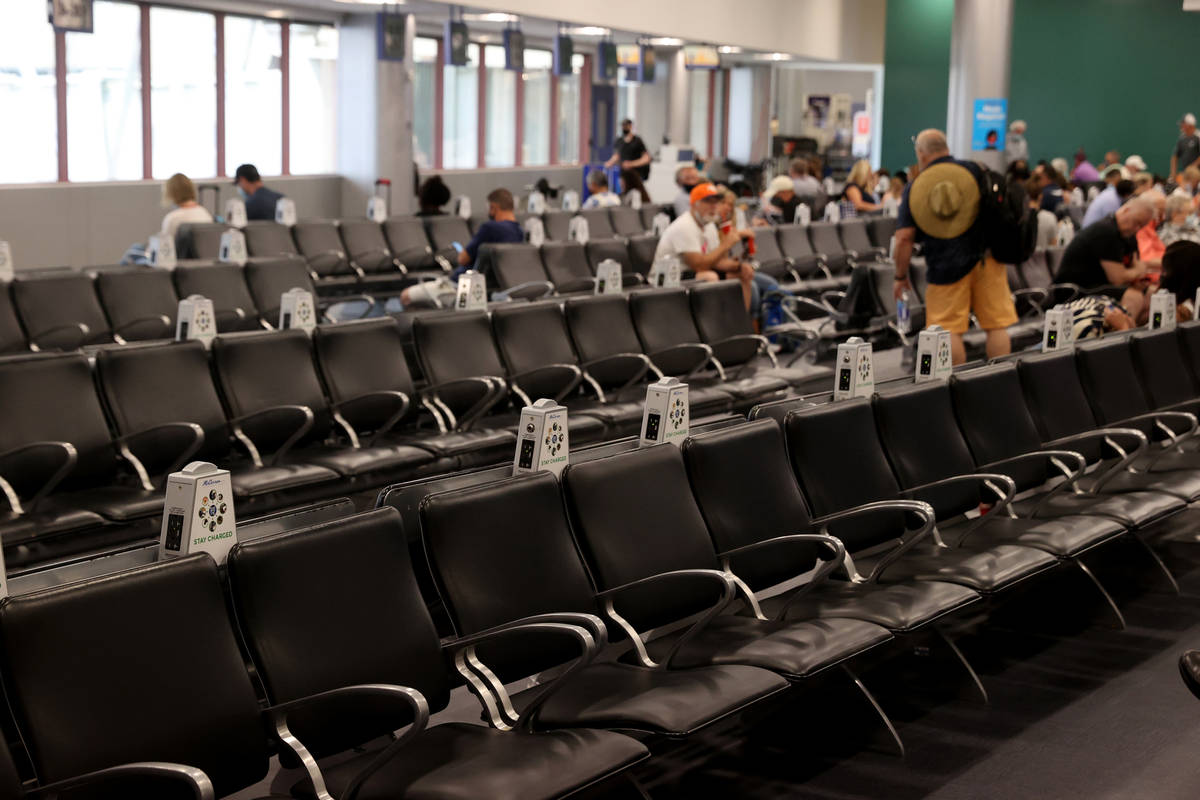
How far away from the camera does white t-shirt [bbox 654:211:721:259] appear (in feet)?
27.3

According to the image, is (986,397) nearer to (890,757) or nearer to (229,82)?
(890,757)

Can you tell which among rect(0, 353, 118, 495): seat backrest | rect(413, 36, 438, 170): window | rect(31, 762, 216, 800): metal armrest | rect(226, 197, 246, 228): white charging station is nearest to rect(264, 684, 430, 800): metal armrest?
rect(31, 762, 216, 800): metal armrest

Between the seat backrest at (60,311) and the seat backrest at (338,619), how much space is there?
4.12 m

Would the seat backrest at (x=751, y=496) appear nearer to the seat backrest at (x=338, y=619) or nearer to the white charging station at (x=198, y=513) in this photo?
the seat backrest at (x=338, y=619)

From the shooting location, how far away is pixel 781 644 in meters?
3.38

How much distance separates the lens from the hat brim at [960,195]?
6.89 meters

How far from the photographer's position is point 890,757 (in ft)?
12.1

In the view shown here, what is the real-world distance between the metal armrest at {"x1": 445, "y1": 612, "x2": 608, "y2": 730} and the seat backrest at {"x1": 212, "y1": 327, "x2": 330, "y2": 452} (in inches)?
91.9

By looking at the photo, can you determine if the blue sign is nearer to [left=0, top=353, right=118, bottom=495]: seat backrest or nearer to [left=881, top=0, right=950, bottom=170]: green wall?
[left=881, top=0, right=950, bottom=170]: green wall

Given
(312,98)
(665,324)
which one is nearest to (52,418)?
(665,324)

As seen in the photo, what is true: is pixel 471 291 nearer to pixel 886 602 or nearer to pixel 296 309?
pixel 296 309

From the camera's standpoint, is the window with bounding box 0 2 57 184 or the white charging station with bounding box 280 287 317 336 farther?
the window with bounding box 0 2 57 184

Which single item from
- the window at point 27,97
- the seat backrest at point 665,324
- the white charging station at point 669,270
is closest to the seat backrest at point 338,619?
the seat backrest at point 665,324

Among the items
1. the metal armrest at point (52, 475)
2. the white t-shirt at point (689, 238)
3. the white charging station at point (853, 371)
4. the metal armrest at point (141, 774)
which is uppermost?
the white t-shirt at point (689, 238)
